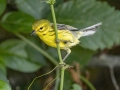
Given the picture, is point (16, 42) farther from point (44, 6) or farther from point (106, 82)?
point (106, 82)

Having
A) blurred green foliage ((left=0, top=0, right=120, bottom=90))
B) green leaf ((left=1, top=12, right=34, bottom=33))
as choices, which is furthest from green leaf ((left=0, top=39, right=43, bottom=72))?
green leaf ((left=1, top=12, right=34, bottom=33))

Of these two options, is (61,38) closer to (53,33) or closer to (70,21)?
(53,33)

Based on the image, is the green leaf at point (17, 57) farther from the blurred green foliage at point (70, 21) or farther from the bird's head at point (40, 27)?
the bird's head at point (40, 27)

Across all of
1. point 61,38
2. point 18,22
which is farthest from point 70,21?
point 61,38

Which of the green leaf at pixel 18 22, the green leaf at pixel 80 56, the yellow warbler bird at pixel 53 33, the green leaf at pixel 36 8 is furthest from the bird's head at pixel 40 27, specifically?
the green leaf at pixel 80 56

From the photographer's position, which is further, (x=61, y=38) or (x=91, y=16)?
(x=91, y=16)

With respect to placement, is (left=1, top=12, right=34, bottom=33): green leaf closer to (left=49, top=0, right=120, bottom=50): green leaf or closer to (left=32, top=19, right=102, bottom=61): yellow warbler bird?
(left=49, top=0, right=120, bottom=50): green leaf
